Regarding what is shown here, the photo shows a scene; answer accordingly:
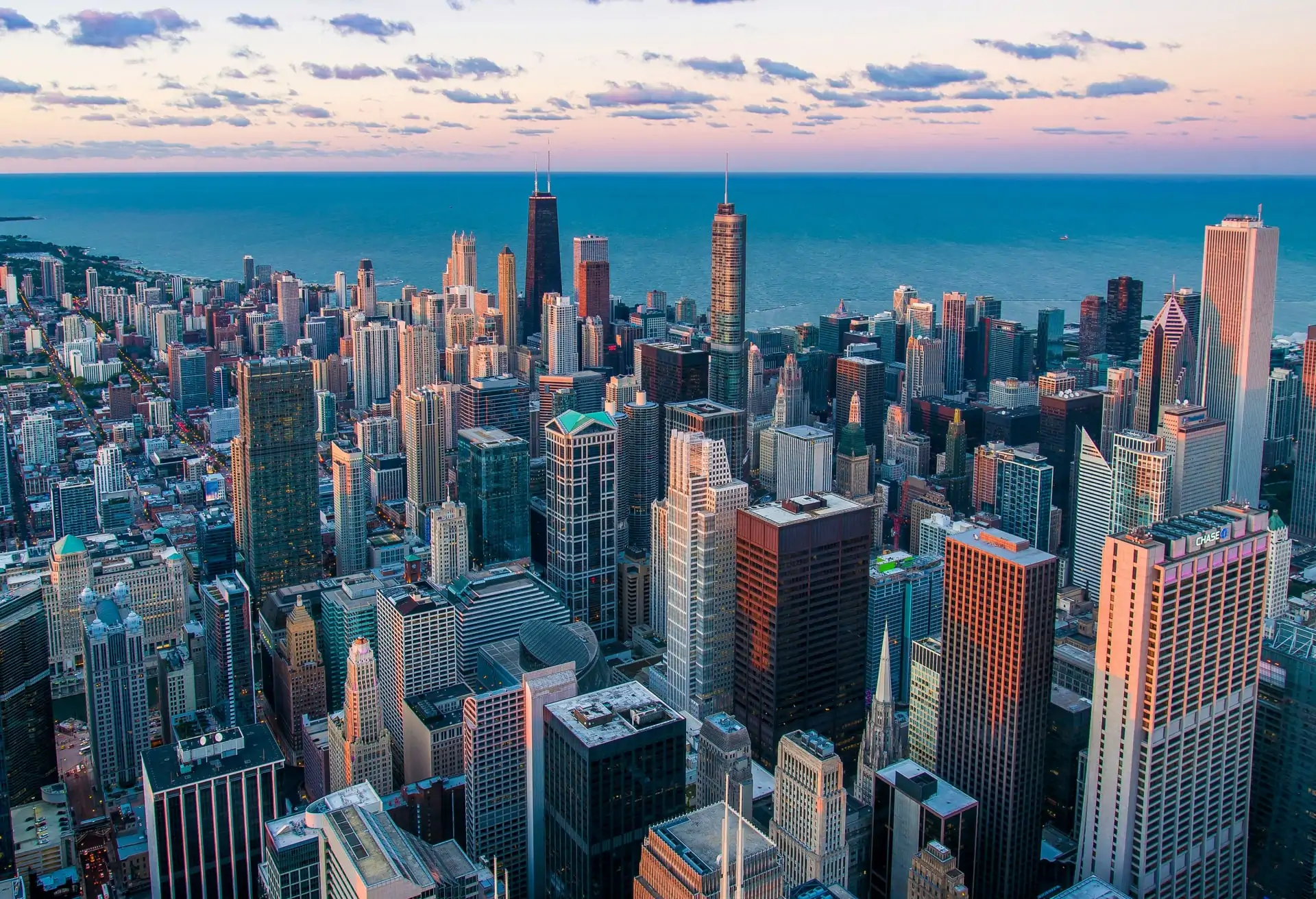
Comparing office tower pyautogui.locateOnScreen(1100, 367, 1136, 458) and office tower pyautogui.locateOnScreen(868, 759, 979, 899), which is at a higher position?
office tower pyautogui.locateOnScreen(1100, 367, 1136, 458)

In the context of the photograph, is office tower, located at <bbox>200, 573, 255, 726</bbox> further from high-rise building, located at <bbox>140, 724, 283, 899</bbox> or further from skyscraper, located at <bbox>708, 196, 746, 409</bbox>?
skyscraper, located at <bbox>708, 196, 746, 409</bbox>

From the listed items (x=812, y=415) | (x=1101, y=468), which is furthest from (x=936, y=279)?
(x=1101, y=468)

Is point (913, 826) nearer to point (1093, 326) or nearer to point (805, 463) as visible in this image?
point (805, 463)

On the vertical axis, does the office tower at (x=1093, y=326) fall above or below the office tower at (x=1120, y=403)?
above

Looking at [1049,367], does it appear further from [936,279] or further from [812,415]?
[936,279]

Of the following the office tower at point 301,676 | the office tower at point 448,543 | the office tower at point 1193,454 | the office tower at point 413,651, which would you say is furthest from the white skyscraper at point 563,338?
the office tower at point 413,651

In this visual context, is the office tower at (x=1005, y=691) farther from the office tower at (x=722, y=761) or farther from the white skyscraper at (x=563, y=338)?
the white skyscraper at (x=563, y=338)

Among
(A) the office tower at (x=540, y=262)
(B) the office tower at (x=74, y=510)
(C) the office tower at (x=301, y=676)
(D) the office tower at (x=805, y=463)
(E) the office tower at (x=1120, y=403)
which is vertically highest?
(A) the office tower at (x=540, y=262)

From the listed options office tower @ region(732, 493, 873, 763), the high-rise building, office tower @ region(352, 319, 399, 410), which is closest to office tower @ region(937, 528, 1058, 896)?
office tower @ region(732, 493, 873, 763)
